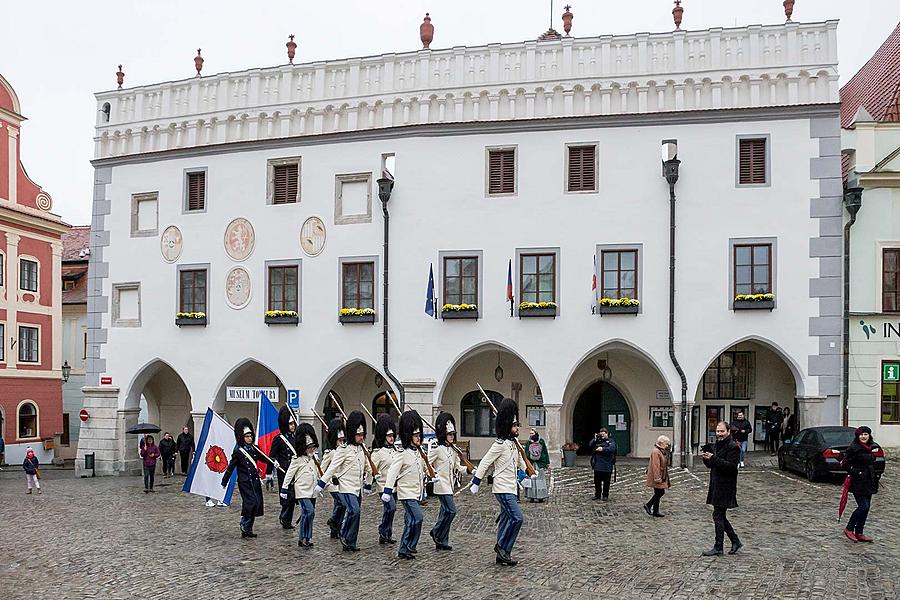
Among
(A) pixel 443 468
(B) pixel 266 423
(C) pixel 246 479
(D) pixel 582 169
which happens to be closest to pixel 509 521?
(A) pixel 443 468

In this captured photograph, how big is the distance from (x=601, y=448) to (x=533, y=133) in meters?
10.3

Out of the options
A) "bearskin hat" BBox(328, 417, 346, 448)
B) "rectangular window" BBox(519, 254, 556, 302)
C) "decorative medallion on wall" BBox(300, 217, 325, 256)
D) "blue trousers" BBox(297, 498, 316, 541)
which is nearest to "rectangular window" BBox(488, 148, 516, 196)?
"rectangular window" BBox(519, 254, 556, 302)

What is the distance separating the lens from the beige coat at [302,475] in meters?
15.1

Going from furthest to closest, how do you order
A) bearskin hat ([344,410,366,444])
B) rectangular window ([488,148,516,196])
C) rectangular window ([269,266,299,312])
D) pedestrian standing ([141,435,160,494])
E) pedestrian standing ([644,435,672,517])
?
rectangular window ([269,266,299,312]) < rectangular window ([488,148,516,196]) < pedestrian standing ([141,435,160,494]) < pedestrian standing ([644,435,672,517]) < bearskin hat ([344,410,366,444])

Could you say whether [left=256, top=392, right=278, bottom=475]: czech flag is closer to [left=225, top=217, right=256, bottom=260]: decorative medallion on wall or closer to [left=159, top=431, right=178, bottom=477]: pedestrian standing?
[left=159, top=431, right=178, bottom=477]: pedestrian standing

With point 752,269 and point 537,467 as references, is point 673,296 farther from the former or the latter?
point 537,467

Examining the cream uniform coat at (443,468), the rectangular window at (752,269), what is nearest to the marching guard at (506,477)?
the cream uniform coat at (443,468)

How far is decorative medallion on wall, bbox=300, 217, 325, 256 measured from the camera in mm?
28000

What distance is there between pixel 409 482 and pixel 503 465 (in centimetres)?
157

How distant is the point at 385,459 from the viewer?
596 inches

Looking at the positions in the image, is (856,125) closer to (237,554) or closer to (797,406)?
(797,406)

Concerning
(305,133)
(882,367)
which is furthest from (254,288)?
(882,367)

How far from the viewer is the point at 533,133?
26.5m

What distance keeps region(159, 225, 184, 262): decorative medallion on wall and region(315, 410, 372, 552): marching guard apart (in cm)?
1671
